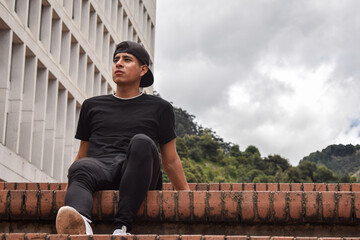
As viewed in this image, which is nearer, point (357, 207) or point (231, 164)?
point (357, 207)

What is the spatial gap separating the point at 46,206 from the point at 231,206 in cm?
127

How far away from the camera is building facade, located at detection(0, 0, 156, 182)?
24.7m

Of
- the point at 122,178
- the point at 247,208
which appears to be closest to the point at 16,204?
the point at 122,178

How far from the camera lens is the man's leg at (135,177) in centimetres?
500

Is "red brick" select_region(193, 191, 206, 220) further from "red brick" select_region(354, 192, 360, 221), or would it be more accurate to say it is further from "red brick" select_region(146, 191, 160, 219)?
"red brick" select_region(354, 192, 360, 221)

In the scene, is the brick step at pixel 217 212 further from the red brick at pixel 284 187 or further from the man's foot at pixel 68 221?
the red brick at pixel 284 187

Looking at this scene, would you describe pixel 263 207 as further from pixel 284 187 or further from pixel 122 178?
pixel 284 187

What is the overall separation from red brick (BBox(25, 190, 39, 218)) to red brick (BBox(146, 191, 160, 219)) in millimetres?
768

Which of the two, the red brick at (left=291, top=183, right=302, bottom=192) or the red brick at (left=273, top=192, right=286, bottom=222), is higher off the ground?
the red brick at (left=291, top=183, right=302, bottom=192)

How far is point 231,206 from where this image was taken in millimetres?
5133

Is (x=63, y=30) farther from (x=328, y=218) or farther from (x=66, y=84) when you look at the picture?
(x=328, y=218)

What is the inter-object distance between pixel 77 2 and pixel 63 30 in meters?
2.48

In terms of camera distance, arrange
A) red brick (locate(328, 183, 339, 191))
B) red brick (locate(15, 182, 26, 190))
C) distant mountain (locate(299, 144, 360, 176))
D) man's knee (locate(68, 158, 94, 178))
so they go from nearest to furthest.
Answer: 1. man's knee (locate(68, 158, 94, 178))
2. red brick (locate(15, 182, 26, 190))
3. red brick (locate(328, 183, 339, 191))
4. distant mountain (locate(299, 144, 360, 176))

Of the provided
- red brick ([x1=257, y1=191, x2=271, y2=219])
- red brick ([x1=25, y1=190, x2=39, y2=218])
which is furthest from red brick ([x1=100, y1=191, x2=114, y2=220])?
red brick ([x1=257, y1=191, x2=271, y2=219])
